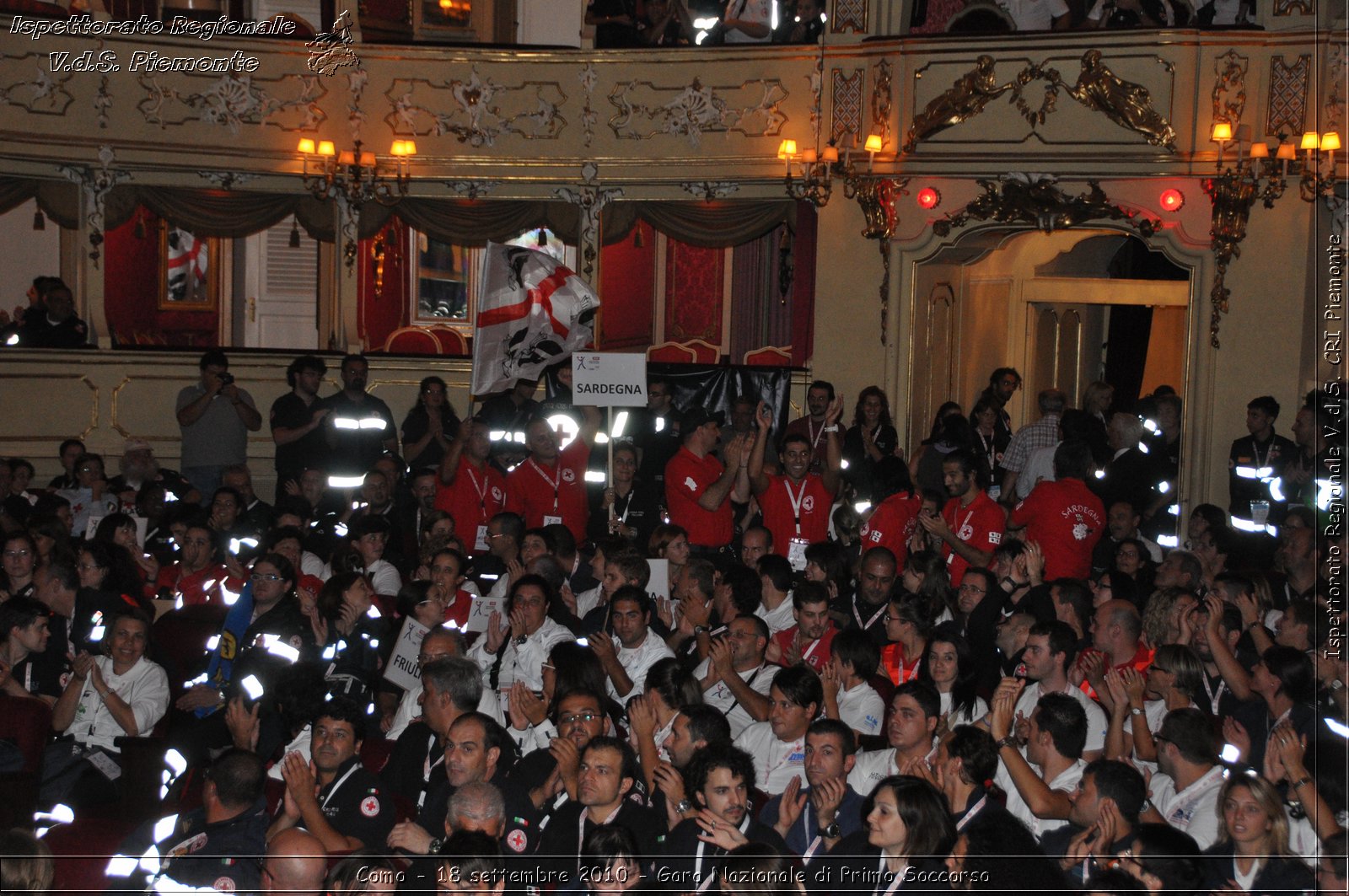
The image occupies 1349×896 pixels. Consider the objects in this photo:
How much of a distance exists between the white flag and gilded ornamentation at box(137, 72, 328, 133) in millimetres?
4155

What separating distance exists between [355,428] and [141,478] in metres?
1.85

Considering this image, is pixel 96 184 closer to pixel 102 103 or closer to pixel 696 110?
pixel 102 103

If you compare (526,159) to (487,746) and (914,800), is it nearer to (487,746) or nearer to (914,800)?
(487,746)

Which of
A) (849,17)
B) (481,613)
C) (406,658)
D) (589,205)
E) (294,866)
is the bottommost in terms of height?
(294,866)

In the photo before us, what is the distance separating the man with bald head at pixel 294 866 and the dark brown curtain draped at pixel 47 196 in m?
10.9

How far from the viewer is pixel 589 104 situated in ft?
48.4

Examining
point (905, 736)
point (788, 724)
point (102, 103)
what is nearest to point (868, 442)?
point (788, 724)

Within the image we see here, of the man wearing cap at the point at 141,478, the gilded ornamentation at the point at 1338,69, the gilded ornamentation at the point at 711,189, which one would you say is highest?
the gilded ornamentation at the point at 711,189

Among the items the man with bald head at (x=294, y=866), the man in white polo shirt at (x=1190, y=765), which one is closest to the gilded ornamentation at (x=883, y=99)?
the man in white polo shirt at (x=1190, y=765)

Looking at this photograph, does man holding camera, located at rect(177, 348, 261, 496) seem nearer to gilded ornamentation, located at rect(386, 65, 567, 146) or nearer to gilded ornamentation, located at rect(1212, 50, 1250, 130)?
gilded ornamentation, located at rect(386, 65, 567, 146)

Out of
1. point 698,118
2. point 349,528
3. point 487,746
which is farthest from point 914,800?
point 698,118

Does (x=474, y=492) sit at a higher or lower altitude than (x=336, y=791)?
higher

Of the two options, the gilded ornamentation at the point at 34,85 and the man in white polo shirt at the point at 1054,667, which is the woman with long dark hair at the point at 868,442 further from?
the gilded ornamentation at the point at 34,85

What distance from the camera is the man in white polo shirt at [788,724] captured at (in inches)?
242
